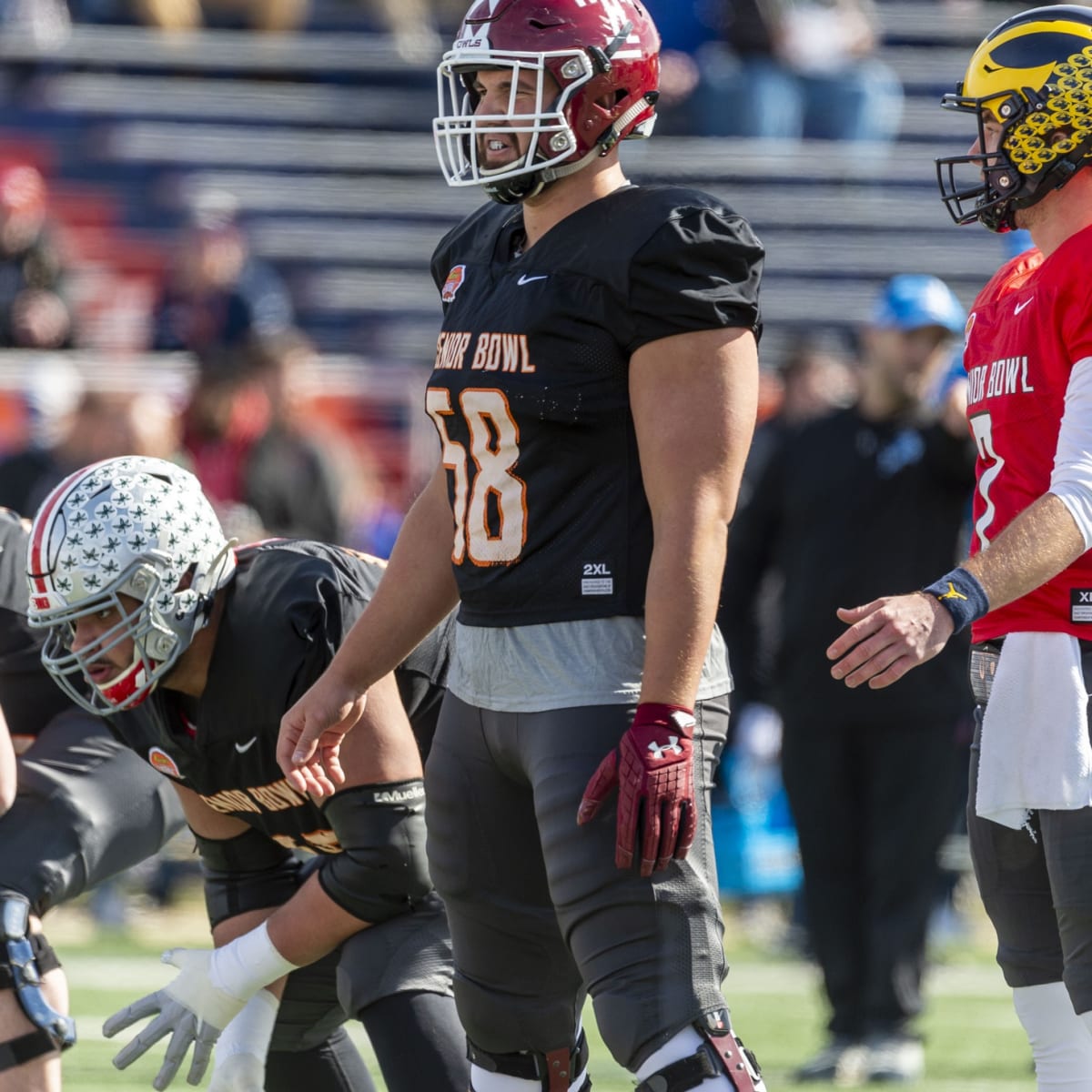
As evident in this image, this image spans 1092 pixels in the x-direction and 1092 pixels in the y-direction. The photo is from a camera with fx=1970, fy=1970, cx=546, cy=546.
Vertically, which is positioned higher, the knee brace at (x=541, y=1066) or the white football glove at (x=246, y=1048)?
the knee brace at (x=541, y=1066)

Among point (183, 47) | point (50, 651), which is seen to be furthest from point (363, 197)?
point (50, 651)

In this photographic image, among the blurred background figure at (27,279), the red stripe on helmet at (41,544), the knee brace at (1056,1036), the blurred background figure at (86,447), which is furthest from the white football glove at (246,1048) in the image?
the blurred background figure at (27,279)

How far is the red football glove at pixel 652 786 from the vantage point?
251 centimetres

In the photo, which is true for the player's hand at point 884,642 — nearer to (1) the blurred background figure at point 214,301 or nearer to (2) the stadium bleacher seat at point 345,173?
(1) the blurred background figure at point 214,301

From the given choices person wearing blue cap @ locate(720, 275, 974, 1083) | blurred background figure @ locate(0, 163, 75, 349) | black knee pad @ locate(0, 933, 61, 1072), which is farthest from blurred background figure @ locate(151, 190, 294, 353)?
black knee pad @ locate(0, 933, 61, 1072)

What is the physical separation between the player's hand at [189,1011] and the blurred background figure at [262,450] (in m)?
4.06

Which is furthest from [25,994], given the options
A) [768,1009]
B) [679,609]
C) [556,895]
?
[768,1009]

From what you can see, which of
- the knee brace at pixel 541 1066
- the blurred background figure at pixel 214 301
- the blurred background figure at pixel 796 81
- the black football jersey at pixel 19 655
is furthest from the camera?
the blurred background figure at pixel 796 81

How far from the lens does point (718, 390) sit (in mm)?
2627

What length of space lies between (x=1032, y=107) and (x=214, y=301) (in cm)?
732

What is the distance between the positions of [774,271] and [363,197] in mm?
2525

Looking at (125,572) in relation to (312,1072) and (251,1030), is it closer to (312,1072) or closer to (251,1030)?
(251,1030)

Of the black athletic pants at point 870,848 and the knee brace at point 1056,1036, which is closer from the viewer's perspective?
the knee brace at point 1056,1036

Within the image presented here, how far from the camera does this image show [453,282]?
9.68 feet
